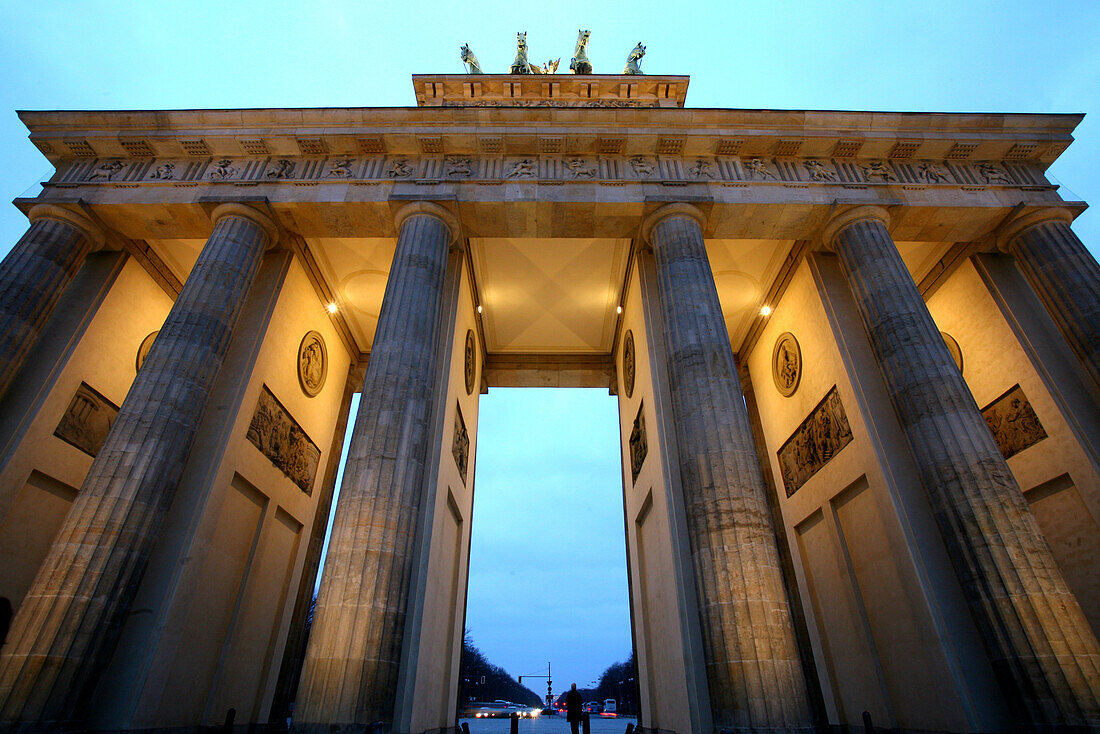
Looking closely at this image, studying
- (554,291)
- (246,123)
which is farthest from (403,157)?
(554,291)

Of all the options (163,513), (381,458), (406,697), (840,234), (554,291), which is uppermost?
(554,291)

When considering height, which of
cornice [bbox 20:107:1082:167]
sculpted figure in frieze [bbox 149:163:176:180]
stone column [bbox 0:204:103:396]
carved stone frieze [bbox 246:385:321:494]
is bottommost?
carved stone frieze [bbox 246:385:321:494]

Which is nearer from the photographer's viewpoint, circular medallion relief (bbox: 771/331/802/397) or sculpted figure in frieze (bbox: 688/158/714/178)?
sculpted figure in frieze (bbox: 688/158/714/178)

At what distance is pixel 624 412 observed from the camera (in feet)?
48.6

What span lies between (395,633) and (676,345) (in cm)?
636

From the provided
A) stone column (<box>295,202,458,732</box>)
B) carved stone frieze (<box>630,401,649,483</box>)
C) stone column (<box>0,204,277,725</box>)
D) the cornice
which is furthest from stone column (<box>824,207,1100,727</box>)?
stone column (<box>0,204,277,725</box>)

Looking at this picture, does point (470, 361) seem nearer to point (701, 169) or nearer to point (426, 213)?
point (426, 213)

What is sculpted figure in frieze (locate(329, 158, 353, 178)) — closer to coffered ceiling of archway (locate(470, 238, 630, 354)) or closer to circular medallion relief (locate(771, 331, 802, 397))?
coffered ceiling of archway (locate(470, 238, 630, 354))

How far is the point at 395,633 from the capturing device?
710 centimetres

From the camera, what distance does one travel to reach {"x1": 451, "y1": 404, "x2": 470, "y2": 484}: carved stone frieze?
12.0m

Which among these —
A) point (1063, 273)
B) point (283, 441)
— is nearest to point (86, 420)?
point (283, 441)

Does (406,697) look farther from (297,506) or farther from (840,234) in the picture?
(840,234)

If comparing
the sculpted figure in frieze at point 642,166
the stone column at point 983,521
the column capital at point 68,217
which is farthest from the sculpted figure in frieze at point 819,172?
the column capital at point 68,217

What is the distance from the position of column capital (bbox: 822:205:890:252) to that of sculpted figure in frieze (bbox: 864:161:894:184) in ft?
3.57
